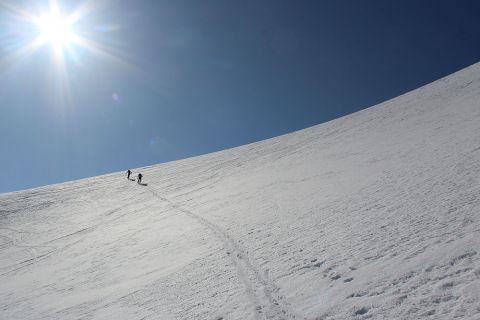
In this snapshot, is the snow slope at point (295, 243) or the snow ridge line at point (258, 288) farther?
the snow ridge line at point (258, 288)

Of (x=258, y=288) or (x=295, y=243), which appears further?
(x=295, y=243)

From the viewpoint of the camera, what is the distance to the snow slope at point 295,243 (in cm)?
632

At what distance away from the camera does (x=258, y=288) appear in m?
7.65

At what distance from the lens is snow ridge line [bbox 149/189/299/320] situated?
644 cm

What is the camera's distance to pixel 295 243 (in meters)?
9.95

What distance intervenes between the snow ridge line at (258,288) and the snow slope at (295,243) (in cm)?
4

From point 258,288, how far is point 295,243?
8.51ft

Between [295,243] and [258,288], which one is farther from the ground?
[295,243]

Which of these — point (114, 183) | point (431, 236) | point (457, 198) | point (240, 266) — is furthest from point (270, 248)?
point (114, 183)

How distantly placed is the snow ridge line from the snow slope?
36 millimetres

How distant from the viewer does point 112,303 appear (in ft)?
29.8

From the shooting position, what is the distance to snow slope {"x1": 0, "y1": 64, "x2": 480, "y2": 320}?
249 inches

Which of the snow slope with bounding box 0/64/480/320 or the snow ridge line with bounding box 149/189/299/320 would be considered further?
the snow ridge line with bounding box 149/189/299/320

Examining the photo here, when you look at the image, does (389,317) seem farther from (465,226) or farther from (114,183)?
(114,183)
